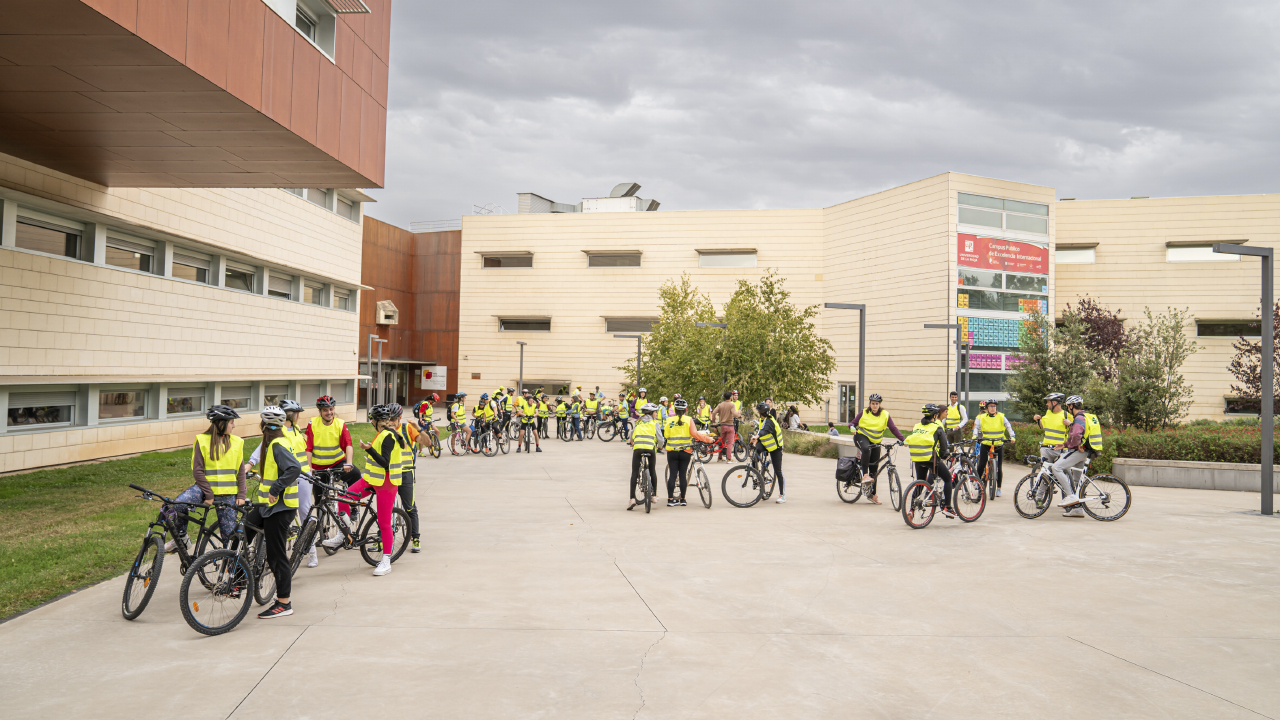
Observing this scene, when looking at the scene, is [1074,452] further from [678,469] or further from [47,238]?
[47,238]

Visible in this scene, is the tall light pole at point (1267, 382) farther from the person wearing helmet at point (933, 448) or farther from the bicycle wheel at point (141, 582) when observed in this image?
the bicycle wheel at point (141, 582)

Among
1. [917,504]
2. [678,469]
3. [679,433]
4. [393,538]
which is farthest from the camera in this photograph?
[678,469]

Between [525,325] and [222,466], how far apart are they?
4781cm

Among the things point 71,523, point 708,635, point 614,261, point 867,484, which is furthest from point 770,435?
point 614,261

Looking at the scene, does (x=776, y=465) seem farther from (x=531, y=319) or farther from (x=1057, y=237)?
(x=531, y=319)

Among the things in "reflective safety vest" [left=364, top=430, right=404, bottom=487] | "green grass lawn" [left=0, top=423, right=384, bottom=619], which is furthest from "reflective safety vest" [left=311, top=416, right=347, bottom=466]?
"green grass lawn" [left=0, top=423, right=384, bottom=619]

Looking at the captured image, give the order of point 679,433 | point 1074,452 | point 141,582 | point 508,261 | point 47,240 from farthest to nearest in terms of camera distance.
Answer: point 508,261
point 47,240
point 679,433
point 1074,452
point 141,582

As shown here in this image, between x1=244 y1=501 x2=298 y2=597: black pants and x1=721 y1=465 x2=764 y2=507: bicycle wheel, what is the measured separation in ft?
27.1

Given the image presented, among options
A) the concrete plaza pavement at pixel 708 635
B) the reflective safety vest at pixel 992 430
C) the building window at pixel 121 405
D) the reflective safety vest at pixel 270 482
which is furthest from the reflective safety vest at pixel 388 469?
the building window at pixel 121 405

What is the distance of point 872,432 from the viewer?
537 inches

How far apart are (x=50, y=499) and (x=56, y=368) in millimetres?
5209

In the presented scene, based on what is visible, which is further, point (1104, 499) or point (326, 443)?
point (1104, 499)

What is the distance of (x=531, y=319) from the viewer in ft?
179

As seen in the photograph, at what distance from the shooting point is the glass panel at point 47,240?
1573 cm
